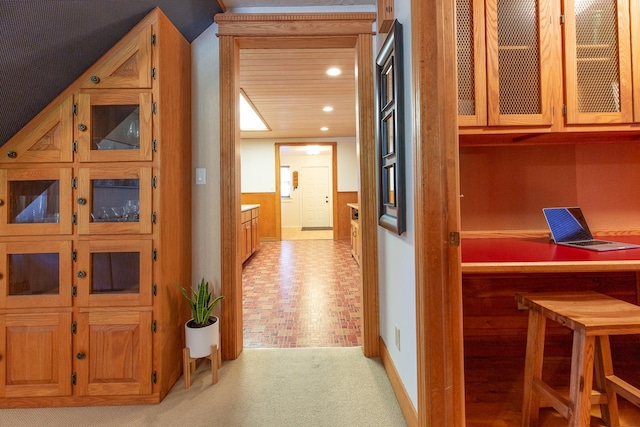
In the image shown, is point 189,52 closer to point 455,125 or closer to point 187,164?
point 187,164

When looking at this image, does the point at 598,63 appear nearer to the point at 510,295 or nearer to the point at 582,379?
the point at 510,295

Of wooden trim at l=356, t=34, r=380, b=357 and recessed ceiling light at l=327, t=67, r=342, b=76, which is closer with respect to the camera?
wooden trim at l=356, t=34, r=380, b=357

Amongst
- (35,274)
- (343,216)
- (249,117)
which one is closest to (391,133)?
(35,274)

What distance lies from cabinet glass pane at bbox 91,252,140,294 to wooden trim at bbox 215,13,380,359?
0.54m

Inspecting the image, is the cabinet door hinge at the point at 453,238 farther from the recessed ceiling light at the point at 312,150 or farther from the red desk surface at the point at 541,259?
the recessed ceiling light at the point at 312,150

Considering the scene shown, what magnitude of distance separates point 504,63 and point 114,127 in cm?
217

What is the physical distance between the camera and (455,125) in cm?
124

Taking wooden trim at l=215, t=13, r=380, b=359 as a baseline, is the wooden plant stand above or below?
below

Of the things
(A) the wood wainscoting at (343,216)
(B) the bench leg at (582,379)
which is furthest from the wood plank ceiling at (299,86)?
(B) the bench leg at (582,379)

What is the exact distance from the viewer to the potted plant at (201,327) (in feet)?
6.07

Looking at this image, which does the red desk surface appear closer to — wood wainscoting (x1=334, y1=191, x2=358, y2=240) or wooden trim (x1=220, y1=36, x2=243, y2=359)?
wooden trim (x1=220, y1=36, x2=243, y2=359)

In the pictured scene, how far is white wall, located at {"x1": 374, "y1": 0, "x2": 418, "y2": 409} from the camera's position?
1.44 m

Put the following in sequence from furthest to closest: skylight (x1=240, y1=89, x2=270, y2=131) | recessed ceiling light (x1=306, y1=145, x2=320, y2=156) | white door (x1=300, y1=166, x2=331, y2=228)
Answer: white door (x1=300, y1=166, x2=331, y2=228)
recessed ceiling light (x1=306, y1=145, x2=320, y2=156)
skylight (x1=240, y1=89, x2=270, y2=131)

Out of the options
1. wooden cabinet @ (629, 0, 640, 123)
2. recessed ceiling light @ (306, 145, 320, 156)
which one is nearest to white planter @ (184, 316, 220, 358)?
wooden cabinet @ (629, 0, 640, 123)
